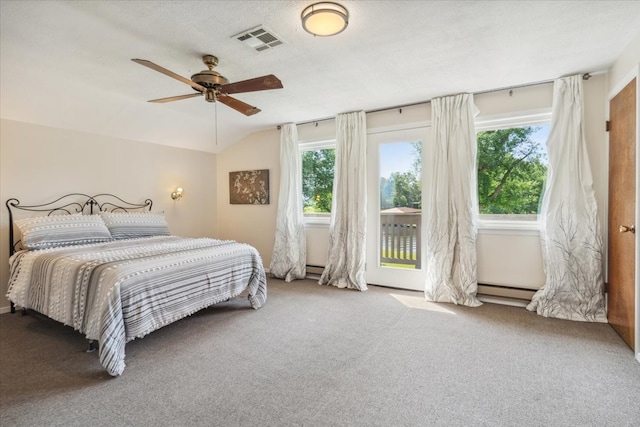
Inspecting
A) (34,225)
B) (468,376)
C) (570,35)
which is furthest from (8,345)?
(570,35)

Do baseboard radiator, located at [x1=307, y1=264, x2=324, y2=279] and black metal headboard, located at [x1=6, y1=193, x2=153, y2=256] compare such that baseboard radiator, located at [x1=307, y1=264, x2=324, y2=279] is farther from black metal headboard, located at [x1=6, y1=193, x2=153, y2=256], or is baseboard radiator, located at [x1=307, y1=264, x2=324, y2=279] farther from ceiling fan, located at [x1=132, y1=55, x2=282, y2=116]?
ceiling fan, located at [x1=132, y1=55, x2=282, y2=116]

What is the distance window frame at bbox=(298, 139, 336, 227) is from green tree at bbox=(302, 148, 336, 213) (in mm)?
49

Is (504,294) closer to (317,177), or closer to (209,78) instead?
(317,177)

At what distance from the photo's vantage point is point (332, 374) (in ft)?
6.81

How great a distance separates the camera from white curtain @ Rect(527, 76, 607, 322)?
2.95 meters

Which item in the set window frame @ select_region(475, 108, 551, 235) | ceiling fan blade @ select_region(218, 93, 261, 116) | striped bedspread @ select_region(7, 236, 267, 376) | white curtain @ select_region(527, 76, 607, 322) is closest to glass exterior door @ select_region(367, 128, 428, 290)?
window frame @ select_region(475, 108, 551, 235)

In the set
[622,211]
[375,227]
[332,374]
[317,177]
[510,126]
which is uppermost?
[510,126]

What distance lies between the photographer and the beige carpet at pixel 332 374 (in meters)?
1.68

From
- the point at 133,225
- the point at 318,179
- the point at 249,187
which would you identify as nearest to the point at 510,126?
the point at 318,179

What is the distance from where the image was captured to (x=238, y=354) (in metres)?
2.36

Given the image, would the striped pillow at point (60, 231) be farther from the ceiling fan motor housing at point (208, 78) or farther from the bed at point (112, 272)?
the ceiling fan motor housing at point (208, 78)

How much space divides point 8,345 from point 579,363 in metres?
4.50

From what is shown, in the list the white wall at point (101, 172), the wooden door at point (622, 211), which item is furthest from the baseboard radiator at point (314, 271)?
the wooden door at point (622, 211)

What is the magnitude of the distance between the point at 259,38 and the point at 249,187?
323cm
